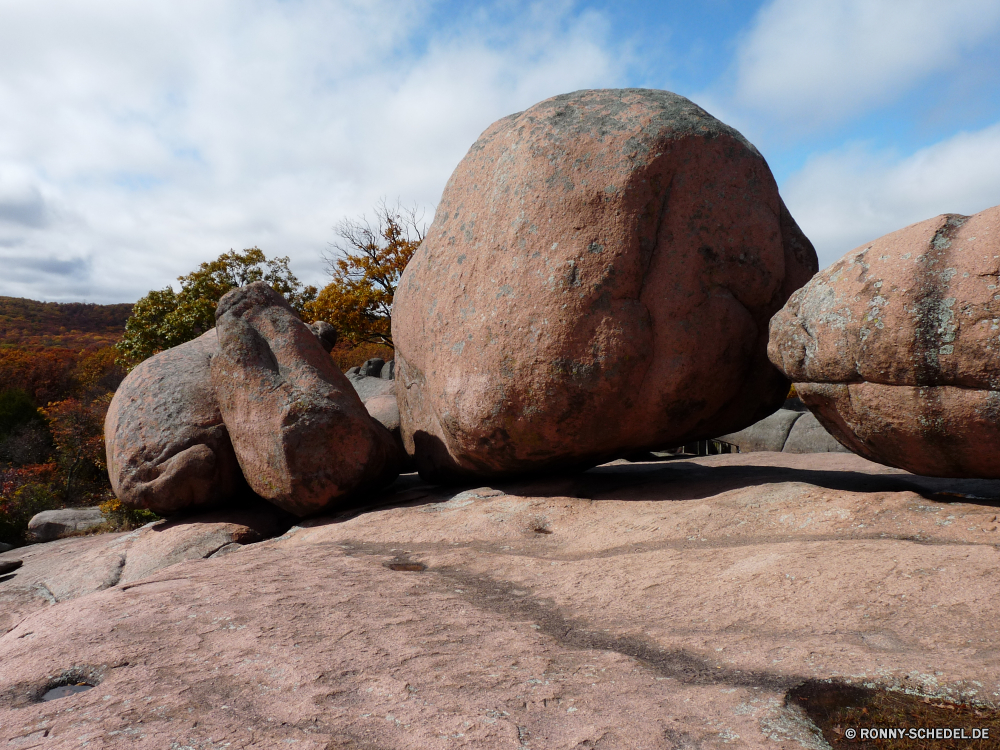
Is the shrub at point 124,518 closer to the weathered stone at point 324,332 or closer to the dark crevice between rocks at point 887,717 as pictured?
the weathered stone at point 324,332

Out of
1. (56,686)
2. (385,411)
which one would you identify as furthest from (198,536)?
(56,686)

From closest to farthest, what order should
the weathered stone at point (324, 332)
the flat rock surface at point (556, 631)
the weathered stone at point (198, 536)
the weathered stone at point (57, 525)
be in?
1. the flat rock surface at point (556, 631)
2. the weathered stone at point (198, 536)
3. the weathered stone at point (324, 332)
4. the weathered stone at point (57, 525)

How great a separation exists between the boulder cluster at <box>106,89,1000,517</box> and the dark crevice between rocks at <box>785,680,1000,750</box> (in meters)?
2.05

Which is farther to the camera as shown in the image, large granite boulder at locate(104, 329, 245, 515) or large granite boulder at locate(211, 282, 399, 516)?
large granite boulder at locate(104, 329, 245, 515)

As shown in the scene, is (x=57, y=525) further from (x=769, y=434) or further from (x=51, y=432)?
(x=769, y=434)

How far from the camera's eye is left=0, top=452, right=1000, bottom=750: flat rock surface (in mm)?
2076

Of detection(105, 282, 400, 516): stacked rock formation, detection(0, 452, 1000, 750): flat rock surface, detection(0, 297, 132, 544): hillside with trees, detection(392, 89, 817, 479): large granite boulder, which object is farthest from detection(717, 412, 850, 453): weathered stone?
detection(0, 297, 132, 544): hillside with trees

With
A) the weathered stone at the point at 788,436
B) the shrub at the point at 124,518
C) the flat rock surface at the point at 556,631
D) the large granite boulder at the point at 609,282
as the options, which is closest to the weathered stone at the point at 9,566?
the shrub at the point at 124,518

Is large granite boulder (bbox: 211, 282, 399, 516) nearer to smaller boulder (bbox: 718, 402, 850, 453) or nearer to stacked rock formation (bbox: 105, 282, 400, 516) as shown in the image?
stacked rock formation (bbox: 105, 282, 400, 516)

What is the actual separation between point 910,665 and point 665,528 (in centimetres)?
207

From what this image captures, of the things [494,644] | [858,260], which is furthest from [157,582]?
[858,260]

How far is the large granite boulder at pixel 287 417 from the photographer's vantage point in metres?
5.74

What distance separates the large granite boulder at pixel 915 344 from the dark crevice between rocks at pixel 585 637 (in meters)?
2.09

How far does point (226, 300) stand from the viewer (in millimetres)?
6199
